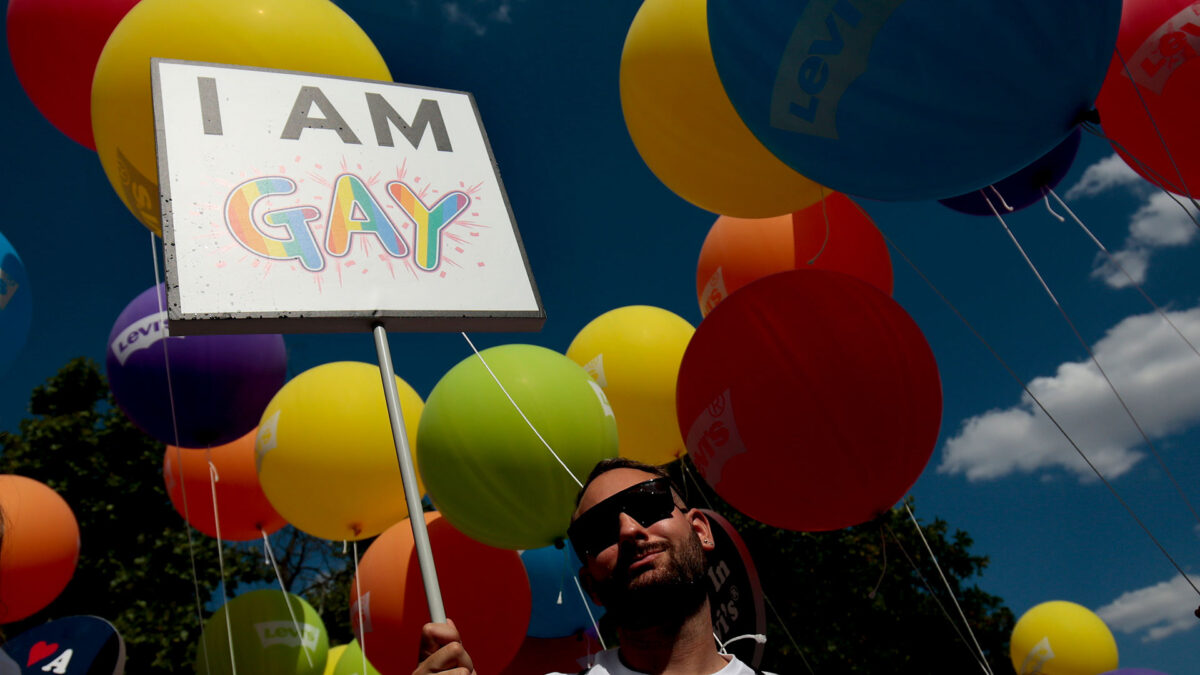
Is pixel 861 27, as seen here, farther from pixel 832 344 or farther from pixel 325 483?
pixel 325 483

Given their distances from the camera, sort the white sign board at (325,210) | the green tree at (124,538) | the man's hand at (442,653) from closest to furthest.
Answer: the man's hand at (442,653) → the white sign board at (325,210) → the green tree at (124,538)

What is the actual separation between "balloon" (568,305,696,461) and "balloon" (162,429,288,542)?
8.97 feet

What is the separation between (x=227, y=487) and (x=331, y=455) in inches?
68.2

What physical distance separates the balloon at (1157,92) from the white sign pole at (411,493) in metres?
3.21

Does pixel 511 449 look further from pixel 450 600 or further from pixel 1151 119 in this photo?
pixel 1151 119

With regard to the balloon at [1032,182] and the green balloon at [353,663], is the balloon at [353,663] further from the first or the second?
the balloon at [1032,182]

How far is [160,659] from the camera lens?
11273 millimetres

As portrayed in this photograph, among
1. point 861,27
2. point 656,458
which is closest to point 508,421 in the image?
point 656,458

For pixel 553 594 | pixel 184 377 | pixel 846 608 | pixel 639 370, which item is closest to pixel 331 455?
pixel 184 377

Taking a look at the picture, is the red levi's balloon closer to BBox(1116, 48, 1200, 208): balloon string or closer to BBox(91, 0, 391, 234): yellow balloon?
BBox(1116, 48, 1200, 208): balloon string

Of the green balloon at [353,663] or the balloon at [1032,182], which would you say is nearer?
the balloon at [1032,182]

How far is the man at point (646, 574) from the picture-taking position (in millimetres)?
1694

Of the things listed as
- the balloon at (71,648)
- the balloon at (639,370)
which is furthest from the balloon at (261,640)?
the balloon at (639,370)

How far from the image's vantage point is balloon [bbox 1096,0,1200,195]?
11.2 ft
